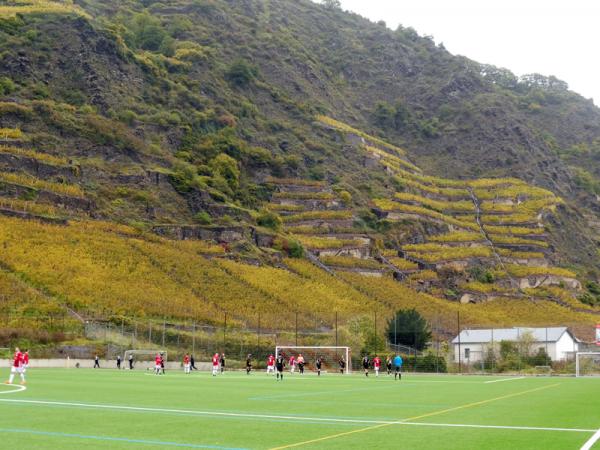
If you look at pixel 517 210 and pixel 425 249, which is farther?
pixel 517 210

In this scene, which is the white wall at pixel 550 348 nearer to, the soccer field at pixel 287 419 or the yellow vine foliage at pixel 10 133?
the soccer field at pixel 287 419

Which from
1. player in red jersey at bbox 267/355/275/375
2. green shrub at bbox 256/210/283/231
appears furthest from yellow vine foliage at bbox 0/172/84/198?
player in red jersey at bbox 267/355/275/375

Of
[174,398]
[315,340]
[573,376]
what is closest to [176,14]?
[315,340]

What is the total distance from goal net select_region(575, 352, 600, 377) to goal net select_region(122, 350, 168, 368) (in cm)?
2857

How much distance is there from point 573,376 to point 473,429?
1492 inches

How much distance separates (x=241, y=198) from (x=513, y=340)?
64.6 m

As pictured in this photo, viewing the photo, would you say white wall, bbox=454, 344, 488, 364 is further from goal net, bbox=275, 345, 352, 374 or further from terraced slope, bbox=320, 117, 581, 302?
terraced slope, bbox=320, 117, 581, 302

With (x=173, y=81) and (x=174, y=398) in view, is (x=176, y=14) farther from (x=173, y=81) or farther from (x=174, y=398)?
(x=174, y=398)

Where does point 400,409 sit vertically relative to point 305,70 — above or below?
below

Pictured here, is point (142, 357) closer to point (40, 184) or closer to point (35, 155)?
point (40, 184)

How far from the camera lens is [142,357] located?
199ft

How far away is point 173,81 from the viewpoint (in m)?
150

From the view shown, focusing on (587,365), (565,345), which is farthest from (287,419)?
(565,345)

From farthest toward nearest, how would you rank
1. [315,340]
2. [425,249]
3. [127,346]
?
[425,249] < [315,340] < [127,346]
